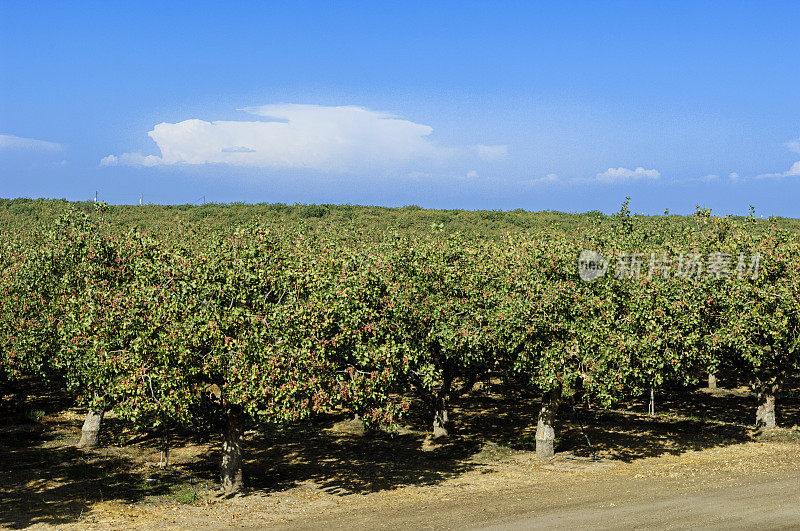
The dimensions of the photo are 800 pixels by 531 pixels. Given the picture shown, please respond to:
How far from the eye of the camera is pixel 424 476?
104 ft

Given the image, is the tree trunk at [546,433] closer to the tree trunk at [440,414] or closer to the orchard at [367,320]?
the orchard at [367,320]

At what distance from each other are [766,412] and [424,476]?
901 inches

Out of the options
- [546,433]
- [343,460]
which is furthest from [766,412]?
[343,460]

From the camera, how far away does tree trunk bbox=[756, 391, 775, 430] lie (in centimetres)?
3972

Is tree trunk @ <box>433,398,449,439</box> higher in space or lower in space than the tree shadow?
higher

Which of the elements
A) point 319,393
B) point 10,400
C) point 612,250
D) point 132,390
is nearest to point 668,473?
point 612,250

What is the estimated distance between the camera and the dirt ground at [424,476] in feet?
81.9

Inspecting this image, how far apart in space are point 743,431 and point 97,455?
1503 inches

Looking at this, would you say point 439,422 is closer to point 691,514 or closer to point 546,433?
point 546,433

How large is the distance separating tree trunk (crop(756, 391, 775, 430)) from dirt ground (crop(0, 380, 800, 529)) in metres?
0.68

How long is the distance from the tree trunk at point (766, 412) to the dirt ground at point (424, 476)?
0.68m

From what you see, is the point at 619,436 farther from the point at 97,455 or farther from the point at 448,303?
the point at 97,455

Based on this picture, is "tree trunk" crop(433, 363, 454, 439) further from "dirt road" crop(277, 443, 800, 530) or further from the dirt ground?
"dirt road" crop(277, 443, 800, 530)

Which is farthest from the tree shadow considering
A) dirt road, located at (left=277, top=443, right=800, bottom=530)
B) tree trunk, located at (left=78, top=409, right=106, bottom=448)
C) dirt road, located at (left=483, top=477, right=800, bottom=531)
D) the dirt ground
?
dirt road, located at (left=483, top=477, right=800, bottom=531)
